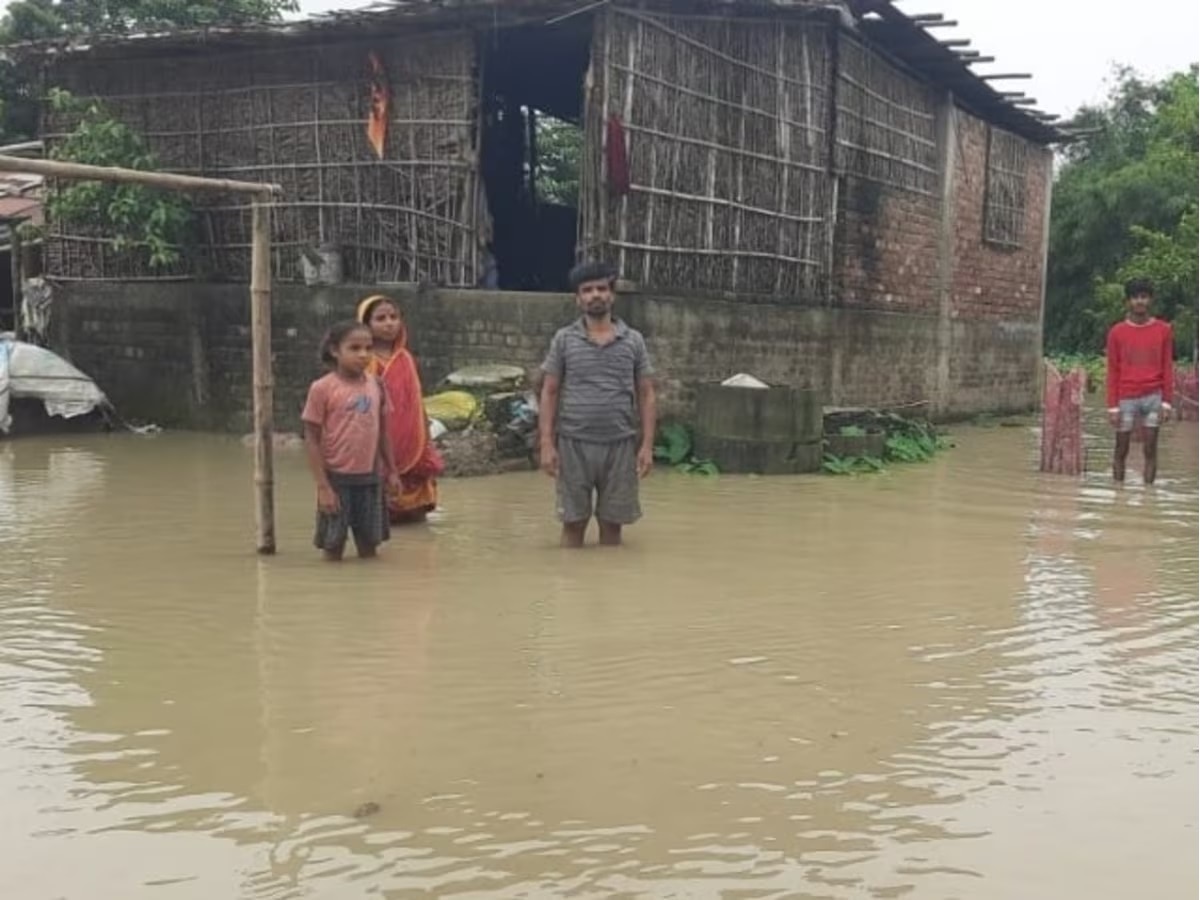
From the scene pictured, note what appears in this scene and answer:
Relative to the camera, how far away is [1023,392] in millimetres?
18672

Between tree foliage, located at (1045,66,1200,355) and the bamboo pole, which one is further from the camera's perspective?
tree foliage, located at (1045,66,1200,355)

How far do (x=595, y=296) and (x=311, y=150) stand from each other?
255 inches

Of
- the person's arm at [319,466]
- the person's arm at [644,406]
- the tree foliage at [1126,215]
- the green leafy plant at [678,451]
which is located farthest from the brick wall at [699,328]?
the tree foliage at [1126,215]

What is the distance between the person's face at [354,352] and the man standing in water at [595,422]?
0.97 meters

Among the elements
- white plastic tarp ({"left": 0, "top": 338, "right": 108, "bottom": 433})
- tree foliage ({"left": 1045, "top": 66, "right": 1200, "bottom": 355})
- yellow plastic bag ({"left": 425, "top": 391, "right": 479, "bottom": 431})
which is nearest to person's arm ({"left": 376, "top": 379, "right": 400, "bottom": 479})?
yellow plastic bag ({"left": 425, "top": 391, "right": 479, "bottom": 431})

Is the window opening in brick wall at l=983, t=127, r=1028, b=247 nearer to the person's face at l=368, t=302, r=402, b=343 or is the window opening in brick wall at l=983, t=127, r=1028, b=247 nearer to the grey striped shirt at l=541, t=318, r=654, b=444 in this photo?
the grey striped shirt at l=541, t=318, r=654, b=444

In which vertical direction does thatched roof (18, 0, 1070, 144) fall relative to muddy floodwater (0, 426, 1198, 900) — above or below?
above

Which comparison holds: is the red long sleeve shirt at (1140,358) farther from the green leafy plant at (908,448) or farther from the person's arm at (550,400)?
the person's arm at (550,400)

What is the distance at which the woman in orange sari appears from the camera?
6.71m

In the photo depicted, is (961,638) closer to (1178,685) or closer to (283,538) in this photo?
(1178,685)

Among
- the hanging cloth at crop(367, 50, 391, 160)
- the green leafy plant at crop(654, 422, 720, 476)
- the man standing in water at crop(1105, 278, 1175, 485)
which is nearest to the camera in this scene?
the man standing in water at crop(1105, 278, 1175, 485)

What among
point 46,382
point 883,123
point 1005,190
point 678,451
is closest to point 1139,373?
point 678,451

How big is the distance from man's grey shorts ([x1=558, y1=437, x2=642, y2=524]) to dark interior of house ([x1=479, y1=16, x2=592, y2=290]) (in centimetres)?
765

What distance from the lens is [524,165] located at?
1593 cm
